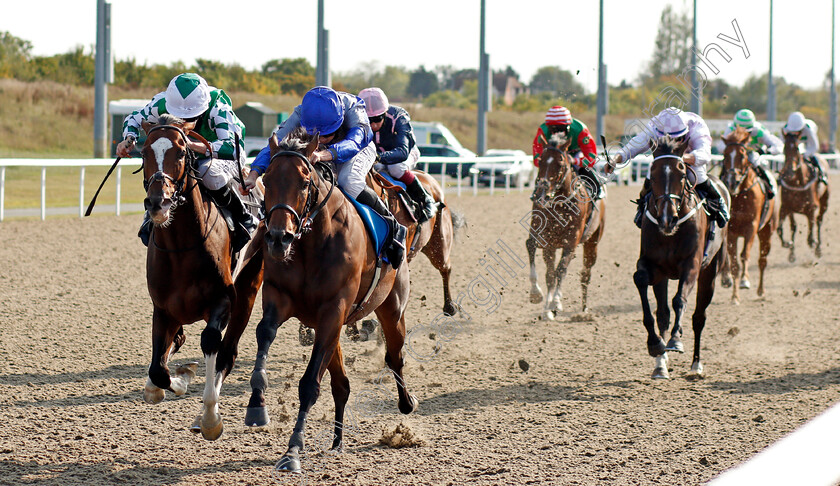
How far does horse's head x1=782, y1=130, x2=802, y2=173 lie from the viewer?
1223 centimetres

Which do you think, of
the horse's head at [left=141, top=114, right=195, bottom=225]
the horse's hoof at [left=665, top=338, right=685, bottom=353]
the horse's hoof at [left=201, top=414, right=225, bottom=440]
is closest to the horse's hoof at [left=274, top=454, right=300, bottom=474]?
the horse's hoof at [left=201, top=414, right=225, bottom=440]

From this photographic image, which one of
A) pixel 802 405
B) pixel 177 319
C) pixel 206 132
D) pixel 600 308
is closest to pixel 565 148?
pixel 600 308

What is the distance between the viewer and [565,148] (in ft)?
28.7

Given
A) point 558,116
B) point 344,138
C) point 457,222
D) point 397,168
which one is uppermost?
point 558,116

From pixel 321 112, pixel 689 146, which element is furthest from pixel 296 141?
pixel 689 146

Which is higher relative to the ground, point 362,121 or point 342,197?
point 362,121

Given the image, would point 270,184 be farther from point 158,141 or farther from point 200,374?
point 200,374

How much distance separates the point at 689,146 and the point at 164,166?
4091 millimetres

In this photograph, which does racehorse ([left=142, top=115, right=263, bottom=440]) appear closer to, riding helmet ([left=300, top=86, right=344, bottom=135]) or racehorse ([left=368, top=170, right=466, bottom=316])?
riding helmet ([left=300, top=86, right=344, bottom=135])

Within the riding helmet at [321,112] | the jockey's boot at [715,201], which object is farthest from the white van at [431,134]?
the riding helmet at [321,112]

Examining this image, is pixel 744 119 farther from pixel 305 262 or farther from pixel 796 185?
pixel 305 262

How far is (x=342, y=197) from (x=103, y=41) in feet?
42.4

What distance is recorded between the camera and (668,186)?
20.7 feet

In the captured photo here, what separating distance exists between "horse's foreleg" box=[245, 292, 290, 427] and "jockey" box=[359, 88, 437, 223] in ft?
7.22
